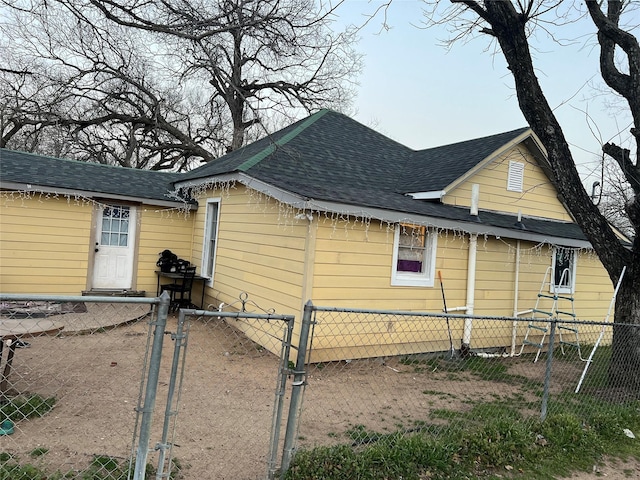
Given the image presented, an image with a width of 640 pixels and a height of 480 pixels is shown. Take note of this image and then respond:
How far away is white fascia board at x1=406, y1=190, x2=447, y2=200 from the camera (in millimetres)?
8445

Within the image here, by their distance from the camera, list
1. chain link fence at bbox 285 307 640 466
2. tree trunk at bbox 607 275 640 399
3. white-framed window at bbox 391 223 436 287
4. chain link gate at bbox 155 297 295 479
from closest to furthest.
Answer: chain link gate at bbox 155 297 295 479, chain link fence at bbox 285 307 640 466, tree trunk at bbox 607 275 640 399, white-framed window at bbox 391 223 436 287

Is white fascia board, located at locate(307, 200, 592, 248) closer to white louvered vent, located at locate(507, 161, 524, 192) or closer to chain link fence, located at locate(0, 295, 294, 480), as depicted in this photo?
white louvered vent, located at locate(507, 161, 524, 192)

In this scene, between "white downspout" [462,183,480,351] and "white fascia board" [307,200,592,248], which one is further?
"white downspout" [462,183,480,351]

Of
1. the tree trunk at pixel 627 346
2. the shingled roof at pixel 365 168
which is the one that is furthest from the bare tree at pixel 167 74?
the tree trunk at pixel 627 346

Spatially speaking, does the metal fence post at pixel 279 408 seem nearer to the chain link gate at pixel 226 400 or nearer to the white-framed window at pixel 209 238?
the chain link gate at pixel 226 400

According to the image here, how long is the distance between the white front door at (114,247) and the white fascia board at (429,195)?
6324 millimetres

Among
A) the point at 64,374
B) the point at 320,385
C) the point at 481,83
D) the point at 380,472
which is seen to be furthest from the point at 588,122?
the point at 64,374

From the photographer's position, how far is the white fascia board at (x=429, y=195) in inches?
332

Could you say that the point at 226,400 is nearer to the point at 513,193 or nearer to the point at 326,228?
the point at 326,228

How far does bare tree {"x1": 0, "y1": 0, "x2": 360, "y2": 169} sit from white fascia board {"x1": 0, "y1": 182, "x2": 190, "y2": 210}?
7.03ft

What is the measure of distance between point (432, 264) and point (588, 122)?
11.0ft

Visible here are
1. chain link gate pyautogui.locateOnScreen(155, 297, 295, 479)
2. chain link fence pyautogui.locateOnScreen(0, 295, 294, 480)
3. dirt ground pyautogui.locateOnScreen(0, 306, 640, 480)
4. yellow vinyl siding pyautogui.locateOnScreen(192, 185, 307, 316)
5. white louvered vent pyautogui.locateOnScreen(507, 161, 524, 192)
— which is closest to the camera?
chain link fence pyautogui.locateOnScreen(0, 295, 294, 480)

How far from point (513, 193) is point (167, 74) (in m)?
7.46

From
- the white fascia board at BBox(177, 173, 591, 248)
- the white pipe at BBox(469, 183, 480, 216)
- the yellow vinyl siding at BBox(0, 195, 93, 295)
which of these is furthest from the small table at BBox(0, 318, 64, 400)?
the white pipe at BBox(469, 183, 480, 216)
